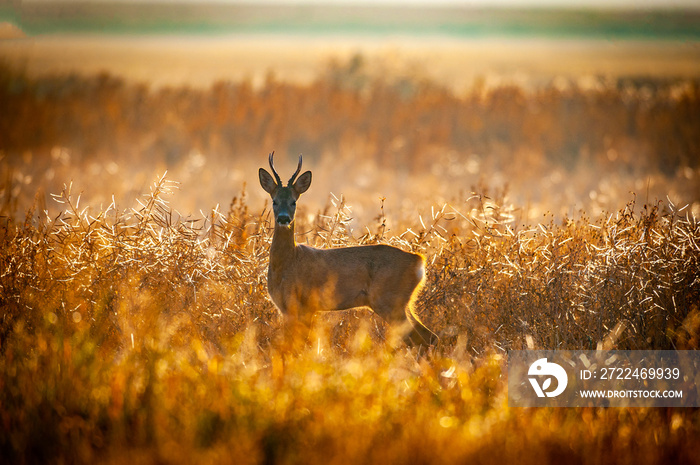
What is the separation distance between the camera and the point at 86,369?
19.6 feet

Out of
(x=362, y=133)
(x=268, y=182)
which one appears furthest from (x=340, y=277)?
(x=362, y=133)

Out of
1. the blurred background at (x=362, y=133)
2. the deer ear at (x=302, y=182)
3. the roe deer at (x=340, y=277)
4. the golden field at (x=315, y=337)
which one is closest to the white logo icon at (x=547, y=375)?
the golden field at (x=315, y=337)

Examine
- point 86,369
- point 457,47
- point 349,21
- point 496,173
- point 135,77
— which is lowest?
point 86,369

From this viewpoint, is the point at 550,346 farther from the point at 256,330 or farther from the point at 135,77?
the point at 135,77

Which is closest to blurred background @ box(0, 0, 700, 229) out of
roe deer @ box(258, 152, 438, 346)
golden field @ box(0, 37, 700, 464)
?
golden field @ box(0, 37, 700, 464)

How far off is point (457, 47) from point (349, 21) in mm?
32454

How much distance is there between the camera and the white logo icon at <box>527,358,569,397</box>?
21.5ft

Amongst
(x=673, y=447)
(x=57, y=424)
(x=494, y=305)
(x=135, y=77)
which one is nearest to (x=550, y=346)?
(x=494, y=305)

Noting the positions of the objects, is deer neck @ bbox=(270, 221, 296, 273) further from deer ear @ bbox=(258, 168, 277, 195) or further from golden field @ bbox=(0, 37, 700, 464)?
golden field @ bbox=(0, 37, 700, 464)

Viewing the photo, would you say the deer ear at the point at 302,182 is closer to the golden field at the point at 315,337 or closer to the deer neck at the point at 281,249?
the deer neck at the point at 281,249

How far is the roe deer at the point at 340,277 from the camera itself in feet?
25.2

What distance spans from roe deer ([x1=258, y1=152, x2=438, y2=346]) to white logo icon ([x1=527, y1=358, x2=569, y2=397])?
1133 millimetres

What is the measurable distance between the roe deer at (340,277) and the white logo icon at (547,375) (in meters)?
1.13

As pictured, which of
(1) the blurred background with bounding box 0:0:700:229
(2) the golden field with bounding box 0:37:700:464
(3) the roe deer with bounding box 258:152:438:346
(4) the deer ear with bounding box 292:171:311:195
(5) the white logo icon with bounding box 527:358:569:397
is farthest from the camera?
(1) the blurred background with bounding box 0:0:700:229
